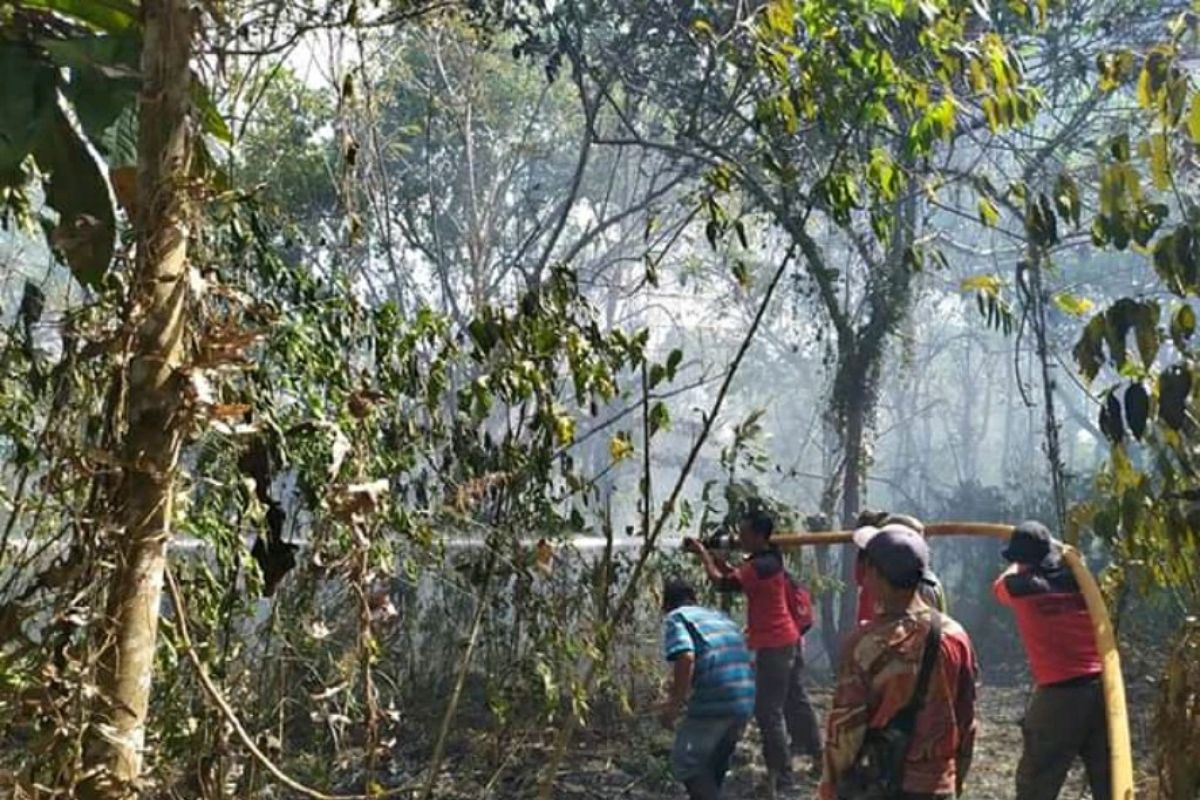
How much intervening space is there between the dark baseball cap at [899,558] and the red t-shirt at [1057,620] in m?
1.51

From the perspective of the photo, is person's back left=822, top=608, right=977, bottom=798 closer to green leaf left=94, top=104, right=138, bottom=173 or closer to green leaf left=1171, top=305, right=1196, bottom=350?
green leaf left=1171, top=305, right=1196, bottom=350

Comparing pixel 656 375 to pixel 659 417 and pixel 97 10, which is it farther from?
pixel 97 10

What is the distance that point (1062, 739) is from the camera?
16.8 feet

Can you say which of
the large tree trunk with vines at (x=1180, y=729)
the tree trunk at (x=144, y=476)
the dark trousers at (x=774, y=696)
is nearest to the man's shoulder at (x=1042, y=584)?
the large tree trunk with vines at (x=1180, y=729)

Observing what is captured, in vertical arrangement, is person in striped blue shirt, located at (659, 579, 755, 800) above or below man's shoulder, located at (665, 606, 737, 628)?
below

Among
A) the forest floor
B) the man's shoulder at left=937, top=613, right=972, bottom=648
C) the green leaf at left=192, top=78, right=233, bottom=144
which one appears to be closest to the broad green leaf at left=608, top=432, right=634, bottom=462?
the man's shoulder at left=937, top=613, right=972, bottom=648

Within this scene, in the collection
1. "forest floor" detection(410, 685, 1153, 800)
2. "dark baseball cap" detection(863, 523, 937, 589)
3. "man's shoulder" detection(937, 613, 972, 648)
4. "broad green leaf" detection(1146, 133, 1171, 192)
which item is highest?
"broad green leaf" detection(1146, 133, 1171, 192)

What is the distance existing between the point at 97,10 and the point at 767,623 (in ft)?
17.4

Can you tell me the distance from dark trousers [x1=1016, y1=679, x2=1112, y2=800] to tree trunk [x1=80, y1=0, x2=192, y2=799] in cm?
402

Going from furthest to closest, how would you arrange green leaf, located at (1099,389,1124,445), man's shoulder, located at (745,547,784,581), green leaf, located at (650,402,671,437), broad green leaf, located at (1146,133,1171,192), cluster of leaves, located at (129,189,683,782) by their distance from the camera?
man's shoulder, located at (745,547,784,581) → green leaf, located at (650,402,671,437) → green leaf, located at (1099,389,1124,445) → broad green leaf, located at (1146,133,1171,192) → cluster of leaves, located at (129,189,683,782)

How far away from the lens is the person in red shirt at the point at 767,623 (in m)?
6.88

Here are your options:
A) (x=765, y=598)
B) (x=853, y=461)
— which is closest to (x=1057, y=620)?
(x=765, y=598)

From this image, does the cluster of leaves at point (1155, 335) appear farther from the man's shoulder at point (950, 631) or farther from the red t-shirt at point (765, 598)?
the red t-shirt at point (765, 598)

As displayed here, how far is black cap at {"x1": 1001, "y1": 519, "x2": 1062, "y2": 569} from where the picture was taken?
5035 mm
